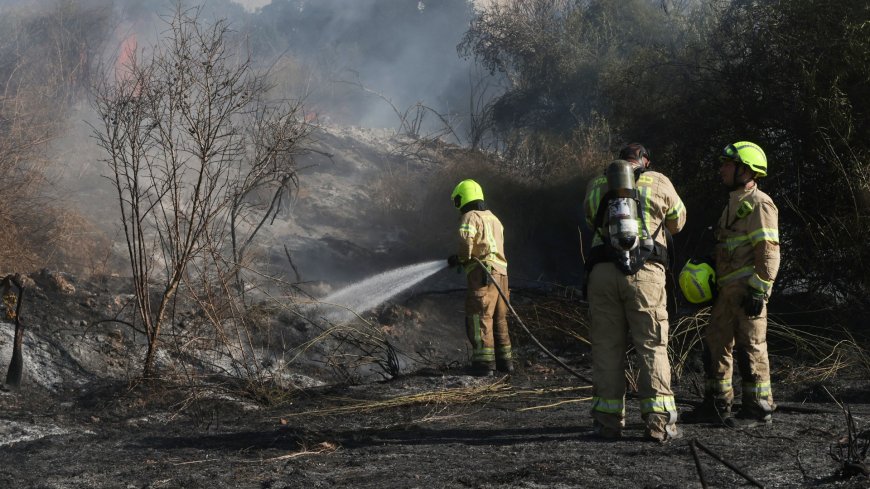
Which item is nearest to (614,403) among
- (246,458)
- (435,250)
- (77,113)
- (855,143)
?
(246,458)

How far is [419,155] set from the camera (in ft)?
69.2

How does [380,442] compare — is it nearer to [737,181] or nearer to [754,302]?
[754,302]

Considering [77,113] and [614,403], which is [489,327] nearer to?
[614,403]

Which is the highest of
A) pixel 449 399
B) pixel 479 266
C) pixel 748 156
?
pixel 748 156

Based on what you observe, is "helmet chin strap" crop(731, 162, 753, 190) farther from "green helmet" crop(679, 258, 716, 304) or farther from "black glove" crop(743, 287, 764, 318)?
"black glove" crop(743, 287, 764, 318)

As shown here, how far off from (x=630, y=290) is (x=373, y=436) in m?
1.88

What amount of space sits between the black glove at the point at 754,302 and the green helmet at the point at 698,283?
251mm

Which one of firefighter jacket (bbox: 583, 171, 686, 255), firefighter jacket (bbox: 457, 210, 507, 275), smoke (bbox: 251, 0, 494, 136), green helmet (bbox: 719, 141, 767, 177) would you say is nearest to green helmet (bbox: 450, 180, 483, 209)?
firefighter jacket (bbox: 457, 210, 507, 275)

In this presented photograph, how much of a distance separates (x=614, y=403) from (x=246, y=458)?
6.88 feet

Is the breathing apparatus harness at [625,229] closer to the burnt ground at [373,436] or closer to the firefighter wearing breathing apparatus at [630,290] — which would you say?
the firefighter wearing breathing apparatus at [630,290]

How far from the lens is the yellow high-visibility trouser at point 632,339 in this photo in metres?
4.92

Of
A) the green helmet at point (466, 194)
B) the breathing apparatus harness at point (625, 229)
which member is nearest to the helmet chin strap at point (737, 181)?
the breathing apparatus harness at point (625, 229)

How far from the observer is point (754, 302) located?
5172 millimetres

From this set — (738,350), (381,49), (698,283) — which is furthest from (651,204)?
(381,49)
